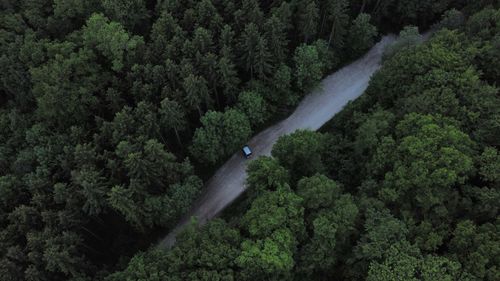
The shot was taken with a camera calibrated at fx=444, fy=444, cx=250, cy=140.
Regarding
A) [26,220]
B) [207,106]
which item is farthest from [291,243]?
[26,220]

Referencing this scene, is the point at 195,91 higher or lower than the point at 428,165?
higher

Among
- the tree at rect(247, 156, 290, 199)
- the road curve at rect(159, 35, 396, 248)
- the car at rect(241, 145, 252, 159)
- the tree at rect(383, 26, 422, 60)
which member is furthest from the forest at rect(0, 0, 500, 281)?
the car at rect(241, 145, 252, 159)

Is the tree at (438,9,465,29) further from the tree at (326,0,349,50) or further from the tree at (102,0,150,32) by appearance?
the tree at (102,0,150,32)

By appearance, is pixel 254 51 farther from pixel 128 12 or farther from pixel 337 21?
pixel 128 12

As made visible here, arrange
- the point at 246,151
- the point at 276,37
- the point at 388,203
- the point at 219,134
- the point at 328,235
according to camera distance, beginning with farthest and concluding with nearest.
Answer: the point at 246,151, the point at 276,37, the point at 219,134, the point at 388,203, the point at 328,235

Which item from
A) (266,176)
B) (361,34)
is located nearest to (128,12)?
(266,176)

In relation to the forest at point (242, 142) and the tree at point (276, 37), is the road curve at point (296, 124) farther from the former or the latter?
the tree at point (276, 37)

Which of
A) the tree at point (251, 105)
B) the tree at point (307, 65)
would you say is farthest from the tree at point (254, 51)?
the tree at point (307, 65)
